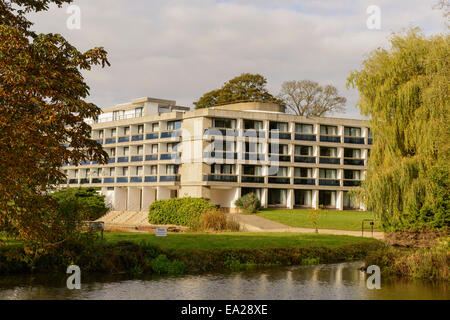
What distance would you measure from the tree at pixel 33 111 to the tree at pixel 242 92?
205 feet

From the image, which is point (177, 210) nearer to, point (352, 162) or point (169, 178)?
point (169, 178)

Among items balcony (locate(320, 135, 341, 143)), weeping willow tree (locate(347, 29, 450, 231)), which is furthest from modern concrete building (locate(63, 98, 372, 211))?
weeping willow tree (locate(347, 29, 450, 231))

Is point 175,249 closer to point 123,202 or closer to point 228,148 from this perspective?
point 228,148

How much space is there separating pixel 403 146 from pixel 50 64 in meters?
19.4

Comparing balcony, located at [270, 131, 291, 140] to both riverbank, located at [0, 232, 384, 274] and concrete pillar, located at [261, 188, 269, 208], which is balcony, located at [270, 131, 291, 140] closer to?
concrete pillar, located at [261, 188, 269, 208]

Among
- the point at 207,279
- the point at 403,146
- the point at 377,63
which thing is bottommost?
the point at 207,279

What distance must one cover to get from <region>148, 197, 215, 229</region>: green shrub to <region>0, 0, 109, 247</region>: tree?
35427mm

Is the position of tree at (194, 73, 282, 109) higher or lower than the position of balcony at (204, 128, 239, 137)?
higher

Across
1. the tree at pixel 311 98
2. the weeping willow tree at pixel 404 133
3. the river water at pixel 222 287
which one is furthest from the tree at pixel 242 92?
the river water at pixel 222 287

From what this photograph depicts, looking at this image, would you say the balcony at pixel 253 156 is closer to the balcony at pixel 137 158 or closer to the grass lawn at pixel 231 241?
the balcony at pixel 137 158

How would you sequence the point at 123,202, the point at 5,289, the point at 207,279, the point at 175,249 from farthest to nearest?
1. the point at 123,202
2. the point at 175,249
3. the point at 207,279
4. the point at 5,289

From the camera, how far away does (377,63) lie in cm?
2927

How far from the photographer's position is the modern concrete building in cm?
6619
